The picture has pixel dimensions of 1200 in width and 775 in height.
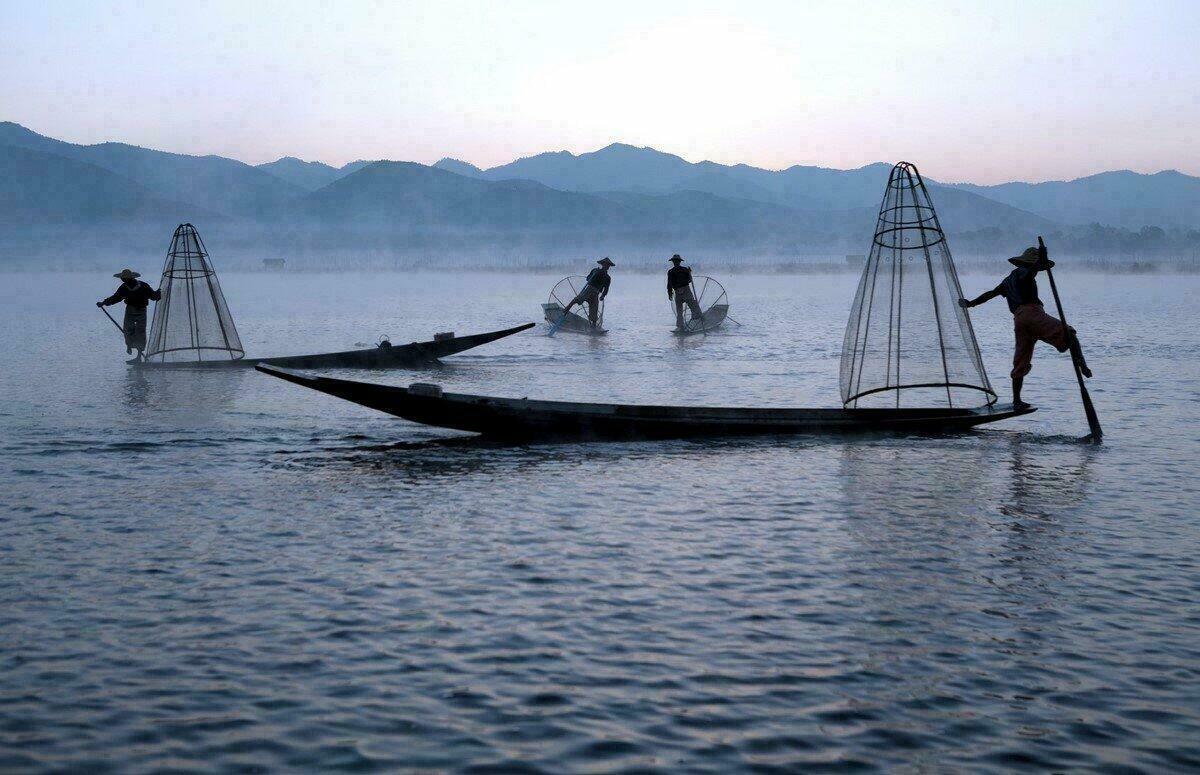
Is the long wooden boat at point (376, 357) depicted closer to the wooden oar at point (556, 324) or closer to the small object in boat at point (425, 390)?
the wooden oar at point (556, 324)

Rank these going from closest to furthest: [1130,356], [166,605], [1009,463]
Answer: [166,605] < [1009,463] < [1130,356]

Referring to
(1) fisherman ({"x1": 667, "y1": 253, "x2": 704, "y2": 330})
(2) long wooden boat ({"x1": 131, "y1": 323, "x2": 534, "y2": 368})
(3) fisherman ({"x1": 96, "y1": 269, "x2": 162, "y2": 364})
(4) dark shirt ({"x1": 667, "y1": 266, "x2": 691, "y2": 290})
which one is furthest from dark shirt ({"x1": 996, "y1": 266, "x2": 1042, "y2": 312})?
(4) dark shirt ({"x1": 667, "y1": 266, "x2": 691, "y2": 290})

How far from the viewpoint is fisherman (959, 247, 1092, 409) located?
13.8 meters

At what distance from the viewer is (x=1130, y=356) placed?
973 inches

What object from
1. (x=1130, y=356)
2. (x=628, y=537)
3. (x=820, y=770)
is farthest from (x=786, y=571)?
(x=1130, y=356)

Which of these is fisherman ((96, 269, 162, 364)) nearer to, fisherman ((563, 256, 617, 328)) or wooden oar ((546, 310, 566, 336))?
wooden oar ((546, 310, 566, 336))

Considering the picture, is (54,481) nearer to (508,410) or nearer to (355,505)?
(355,505)

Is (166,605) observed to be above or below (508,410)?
below

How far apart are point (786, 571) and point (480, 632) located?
240cm

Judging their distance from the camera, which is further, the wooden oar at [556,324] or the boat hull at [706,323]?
the boat hull at [706,323]

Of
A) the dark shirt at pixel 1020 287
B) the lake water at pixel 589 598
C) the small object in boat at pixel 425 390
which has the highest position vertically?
the dark shirt at pixel 1020 287

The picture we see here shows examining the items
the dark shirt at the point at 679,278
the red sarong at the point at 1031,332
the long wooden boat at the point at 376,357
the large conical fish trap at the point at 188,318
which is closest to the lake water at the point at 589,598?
the red sarong at the point at 1031,332

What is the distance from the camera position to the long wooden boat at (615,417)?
12.6m

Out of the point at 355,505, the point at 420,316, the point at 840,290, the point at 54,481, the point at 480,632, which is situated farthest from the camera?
the point at 840,290
